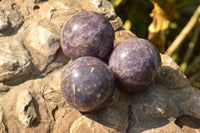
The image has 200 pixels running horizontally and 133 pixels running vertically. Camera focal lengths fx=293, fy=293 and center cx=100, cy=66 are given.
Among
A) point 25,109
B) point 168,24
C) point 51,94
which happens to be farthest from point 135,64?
point 168,24

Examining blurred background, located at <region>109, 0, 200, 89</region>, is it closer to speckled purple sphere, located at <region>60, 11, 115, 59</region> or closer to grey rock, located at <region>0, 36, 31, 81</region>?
speckled purple sphere, located at <region>60, 11, 115, 59</region>

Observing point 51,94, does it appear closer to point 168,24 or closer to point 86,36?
point 86,36

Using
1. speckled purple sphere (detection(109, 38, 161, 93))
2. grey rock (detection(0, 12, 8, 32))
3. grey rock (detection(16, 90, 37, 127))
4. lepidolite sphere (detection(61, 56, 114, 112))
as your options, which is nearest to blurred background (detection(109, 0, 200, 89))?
speckled purple sphere (detection(109, 38, 161, 93))

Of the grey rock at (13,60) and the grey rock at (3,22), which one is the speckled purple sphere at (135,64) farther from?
the grey rock at (3,22)

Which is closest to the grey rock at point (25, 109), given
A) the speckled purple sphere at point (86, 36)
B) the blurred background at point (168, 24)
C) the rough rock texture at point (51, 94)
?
the rough rock texture at point (51, 94)

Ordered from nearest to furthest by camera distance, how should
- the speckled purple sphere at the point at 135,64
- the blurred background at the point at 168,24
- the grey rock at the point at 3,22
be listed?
the speckled purple sphere at the point at 135,64
the grey rock at the point at 3,22
the blurred background at the point at 168,24
